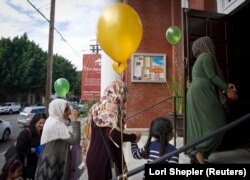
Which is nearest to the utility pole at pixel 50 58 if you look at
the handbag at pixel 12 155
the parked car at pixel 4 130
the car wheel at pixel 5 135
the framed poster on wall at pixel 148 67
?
the parked car at pixel 4 130

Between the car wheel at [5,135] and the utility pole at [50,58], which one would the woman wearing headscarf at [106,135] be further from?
the car wheel at [5,135]

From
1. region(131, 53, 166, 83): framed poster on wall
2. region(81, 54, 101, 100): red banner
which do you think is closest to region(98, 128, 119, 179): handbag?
region(131, 53, 166, 83): framed poster on wall

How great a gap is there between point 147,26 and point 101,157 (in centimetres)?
715

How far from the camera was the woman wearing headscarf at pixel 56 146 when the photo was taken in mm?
2772

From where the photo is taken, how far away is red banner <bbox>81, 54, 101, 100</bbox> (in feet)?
28.8

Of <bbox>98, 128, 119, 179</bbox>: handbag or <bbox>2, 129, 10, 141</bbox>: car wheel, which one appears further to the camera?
<bbox>2, 129, 10, 141</bbox>: car wheel

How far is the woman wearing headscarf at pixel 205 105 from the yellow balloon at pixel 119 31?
40.7 inches

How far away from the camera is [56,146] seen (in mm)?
2834

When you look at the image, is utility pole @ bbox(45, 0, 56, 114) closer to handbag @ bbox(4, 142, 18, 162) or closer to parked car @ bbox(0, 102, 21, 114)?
handbag @ bbox(4, 142, 18, 162)

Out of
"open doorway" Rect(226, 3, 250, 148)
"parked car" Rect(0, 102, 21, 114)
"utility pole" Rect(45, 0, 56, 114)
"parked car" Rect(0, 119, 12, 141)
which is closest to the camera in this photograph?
"open doorway" Rect(226, 3, 250, 148)

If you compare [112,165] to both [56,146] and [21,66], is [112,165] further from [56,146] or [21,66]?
[21,66]

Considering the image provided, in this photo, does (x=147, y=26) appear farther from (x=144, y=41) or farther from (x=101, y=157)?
(x=101, y=157)

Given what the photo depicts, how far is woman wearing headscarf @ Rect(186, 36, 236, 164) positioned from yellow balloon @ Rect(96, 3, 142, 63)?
1034mm

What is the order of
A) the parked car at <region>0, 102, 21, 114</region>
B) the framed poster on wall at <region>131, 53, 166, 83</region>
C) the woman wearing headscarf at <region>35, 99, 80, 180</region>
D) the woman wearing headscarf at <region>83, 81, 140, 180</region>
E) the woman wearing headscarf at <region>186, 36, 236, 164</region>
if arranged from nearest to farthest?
the woman wearing headscarf at <region>83, 81, 140, 180</region>, the woman wearing headscarf at <region>35, 99, 80, 180</region>, the woman wearing headscarf at <region>186, 36, 236, 164</region>, the framed poster on wall at <region>131, 53, 166, 83</region>, the parked car at <region>0, 102, 21, 114</region>
